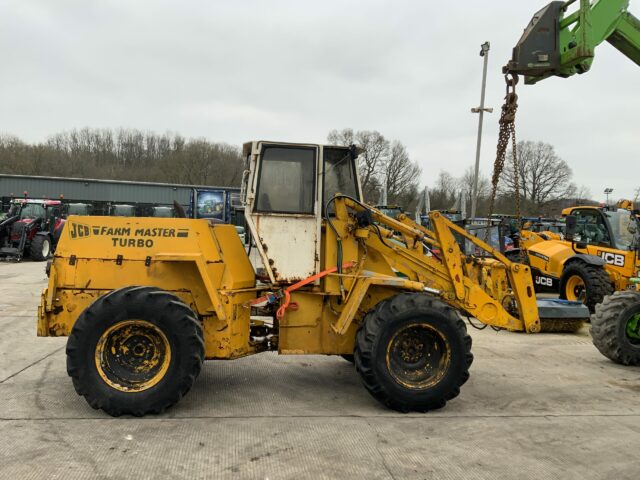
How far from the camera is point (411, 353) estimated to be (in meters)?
5.04

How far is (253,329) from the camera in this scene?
18.0 feet

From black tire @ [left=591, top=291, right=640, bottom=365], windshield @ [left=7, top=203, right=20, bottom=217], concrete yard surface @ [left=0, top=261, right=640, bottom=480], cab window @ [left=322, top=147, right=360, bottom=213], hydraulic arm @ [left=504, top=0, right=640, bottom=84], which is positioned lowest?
concrete yard surface @ [left=0, top=261, right=640, bottom=480]

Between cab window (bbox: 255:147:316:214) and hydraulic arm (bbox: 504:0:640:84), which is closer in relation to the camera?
cab window (bbox: 255:147:316:214)

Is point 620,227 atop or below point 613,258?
atop

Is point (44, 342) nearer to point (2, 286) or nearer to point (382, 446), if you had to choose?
point (382, 446)

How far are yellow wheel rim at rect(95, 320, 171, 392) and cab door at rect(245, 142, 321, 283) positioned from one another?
Answer: 3.96ft

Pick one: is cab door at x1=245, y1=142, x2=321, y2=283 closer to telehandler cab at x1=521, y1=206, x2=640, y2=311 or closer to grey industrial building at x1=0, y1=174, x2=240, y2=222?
telehandler cab at x1=521, y1=206, x2=640, y2=311

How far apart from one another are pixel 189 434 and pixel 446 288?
113 inches

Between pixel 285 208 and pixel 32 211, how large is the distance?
19432 mm

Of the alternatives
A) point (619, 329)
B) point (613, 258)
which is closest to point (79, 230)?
point (619, 329)

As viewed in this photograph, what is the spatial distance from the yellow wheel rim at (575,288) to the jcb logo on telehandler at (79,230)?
9.77m

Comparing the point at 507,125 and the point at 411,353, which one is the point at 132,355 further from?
the point at 507,125

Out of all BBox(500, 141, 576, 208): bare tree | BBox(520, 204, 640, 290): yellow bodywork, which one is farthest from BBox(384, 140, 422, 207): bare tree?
BBox(520, 204, 640, 290): yellow bodywork

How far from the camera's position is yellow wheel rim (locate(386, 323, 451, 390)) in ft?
16.1
